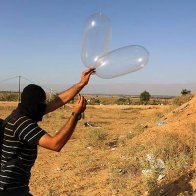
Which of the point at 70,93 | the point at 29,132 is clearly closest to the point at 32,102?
the point at 29,132

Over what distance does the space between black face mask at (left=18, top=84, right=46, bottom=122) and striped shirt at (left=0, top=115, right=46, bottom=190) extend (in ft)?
0.22

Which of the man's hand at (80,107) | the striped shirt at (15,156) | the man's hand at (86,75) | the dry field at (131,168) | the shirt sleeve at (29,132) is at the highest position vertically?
the man's hand at (86,75)

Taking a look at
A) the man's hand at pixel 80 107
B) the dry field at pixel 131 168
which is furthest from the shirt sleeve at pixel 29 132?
the dry field at pixel 131 168

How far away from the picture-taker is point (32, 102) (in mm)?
3887

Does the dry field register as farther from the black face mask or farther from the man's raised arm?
the black face mask

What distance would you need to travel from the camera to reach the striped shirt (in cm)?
389

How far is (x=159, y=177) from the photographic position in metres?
7.86

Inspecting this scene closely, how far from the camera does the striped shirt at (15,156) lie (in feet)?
12.8

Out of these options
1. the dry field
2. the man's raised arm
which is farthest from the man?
the dry field

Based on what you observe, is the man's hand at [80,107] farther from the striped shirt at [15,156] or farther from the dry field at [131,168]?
the dry field at [131,168]

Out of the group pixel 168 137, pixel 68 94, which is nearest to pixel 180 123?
pixel 168 137

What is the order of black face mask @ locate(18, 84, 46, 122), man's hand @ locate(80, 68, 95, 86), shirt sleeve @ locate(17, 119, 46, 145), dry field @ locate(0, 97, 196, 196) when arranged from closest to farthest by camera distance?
shirt sleeve @ locate(17, 119, 46, 145)
black face mask @ locate(18, 84, 46, 122)
man's hand @ locate(80, 68, 95, 86)
dry field @ locate(0, 97, 196, 196)

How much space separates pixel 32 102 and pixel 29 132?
27 centimetres

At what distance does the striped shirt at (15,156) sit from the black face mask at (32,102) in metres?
0.07
